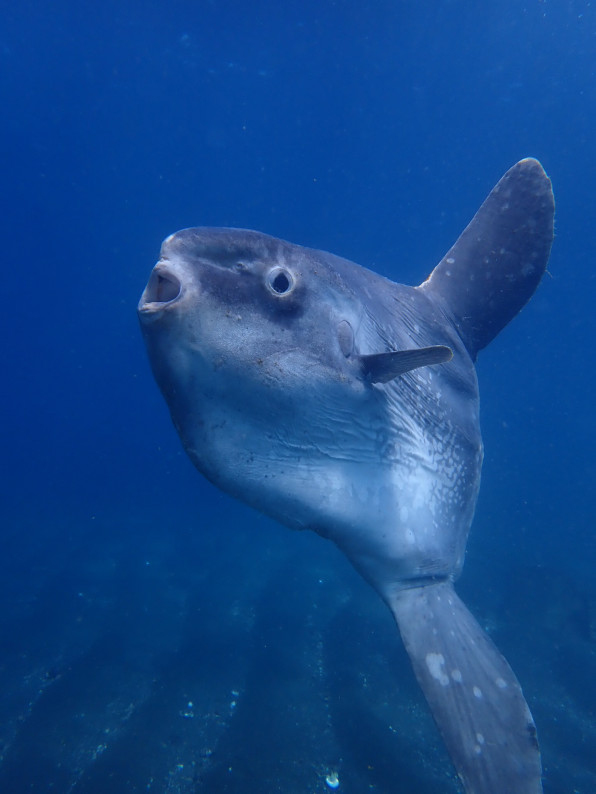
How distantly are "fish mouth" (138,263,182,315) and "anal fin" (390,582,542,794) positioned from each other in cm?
205

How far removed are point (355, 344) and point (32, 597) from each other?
16.0 metres

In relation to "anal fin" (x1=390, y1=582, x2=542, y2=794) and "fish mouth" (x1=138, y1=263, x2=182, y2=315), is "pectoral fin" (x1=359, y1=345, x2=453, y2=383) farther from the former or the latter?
"anal fin" (x1=390, y1=582, x2=542, y2=794)

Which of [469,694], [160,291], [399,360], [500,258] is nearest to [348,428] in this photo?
[399,360]

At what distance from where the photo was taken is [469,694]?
2318 millimetres

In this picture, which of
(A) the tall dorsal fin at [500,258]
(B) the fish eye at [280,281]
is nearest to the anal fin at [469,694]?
(B) the fish eye at [280,281]

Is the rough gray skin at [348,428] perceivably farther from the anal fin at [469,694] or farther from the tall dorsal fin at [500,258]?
the tall dorsal fin at [500,258]

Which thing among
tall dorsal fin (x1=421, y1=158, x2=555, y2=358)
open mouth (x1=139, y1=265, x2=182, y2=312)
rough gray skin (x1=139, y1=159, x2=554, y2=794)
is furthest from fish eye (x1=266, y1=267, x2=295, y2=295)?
tall dorsal fin (x1=421, y1=158, x2=555, y2=358)

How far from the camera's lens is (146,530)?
2103 cm

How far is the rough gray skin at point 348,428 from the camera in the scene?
1.62 metres

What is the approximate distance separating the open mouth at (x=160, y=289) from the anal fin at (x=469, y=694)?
6.73ft

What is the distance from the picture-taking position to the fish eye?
180cm

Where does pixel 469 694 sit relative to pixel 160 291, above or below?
→ below

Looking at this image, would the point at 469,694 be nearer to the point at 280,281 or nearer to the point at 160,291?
the point at 280,281

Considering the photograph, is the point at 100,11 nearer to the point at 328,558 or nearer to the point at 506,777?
the point at 328,558
